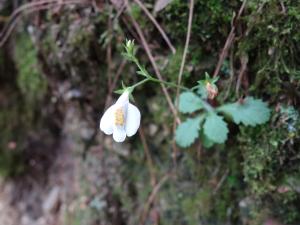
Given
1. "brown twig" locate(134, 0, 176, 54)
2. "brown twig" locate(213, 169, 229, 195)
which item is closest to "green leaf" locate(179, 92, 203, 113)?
"brown twig" locate(134, 0, 176, 54)

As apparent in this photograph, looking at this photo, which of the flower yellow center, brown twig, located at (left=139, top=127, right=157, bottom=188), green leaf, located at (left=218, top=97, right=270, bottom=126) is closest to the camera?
the flower yellow center

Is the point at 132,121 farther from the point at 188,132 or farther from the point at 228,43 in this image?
the point at 228,43

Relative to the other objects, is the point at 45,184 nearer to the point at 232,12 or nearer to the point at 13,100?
the point at 13,100

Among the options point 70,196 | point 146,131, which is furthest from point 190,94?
point 70,196


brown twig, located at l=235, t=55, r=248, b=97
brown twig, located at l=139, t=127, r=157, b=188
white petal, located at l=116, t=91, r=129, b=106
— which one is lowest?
brown twig, located at l=139, t=127, r=157, b=188

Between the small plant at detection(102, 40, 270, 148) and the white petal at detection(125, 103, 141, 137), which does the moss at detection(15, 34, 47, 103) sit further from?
the white petal at detection(125, 103, 141, 137)

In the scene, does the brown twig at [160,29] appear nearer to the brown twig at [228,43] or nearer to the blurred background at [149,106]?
the blurred background at [149,106]
